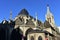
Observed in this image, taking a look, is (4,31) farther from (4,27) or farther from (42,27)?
Result: (42,27)

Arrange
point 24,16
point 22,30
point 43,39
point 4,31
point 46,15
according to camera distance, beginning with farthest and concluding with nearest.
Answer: point 46,15 < point 24,16 < point 22,30 < point 43,39 < point 4,31

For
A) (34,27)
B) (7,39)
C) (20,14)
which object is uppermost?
(20,14)

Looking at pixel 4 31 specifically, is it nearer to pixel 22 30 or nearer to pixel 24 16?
pixel 22 30

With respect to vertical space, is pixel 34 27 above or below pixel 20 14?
below

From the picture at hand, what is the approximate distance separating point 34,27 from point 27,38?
4.16 m

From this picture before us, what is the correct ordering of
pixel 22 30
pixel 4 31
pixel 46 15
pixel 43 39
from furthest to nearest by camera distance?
1. pixel 46 15
2. pixel 22 30
3. pixel 43 39
4. pixel 4 31

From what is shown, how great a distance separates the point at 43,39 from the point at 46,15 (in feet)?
65.5

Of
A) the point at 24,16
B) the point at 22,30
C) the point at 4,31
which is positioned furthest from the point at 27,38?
the point at 4,31

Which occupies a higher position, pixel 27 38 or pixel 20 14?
pixel 20 14

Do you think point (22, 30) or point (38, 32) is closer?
point (38, 32)

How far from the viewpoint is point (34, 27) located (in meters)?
58.8

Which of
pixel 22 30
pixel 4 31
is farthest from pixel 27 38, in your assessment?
pixel 4 31

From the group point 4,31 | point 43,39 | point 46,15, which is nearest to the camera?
point 4,31

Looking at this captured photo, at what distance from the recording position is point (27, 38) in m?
56.2
